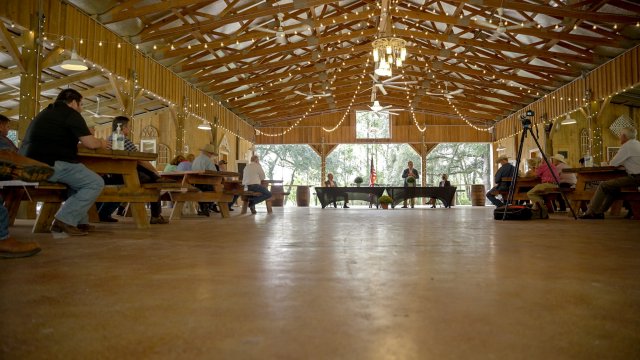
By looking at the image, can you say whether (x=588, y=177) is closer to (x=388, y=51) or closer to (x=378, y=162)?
(x=388, y=51)

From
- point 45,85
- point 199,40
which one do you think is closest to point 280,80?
point 199,40

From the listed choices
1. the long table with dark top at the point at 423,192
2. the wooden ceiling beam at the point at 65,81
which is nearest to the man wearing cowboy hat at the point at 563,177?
the long table with dark top at the point at 423,192

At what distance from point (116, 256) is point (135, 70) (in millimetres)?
8707

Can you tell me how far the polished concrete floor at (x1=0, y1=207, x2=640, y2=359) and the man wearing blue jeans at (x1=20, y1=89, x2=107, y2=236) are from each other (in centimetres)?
138

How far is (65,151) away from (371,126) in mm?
16798

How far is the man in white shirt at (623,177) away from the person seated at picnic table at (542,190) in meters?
0.56

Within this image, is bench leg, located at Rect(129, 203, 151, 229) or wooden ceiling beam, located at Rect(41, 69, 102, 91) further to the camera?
wooden ceiling beam, located at Rect(41, 69, 102, 91)

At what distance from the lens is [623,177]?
5547 mm

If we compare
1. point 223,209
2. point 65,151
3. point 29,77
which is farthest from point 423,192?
point 65,151

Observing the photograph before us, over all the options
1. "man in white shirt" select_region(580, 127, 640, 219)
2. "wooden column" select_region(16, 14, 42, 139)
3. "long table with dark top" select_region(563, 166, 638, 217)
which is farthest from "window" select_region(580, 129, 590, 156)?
"wooden column" select_region(16, 14, 42, 139)

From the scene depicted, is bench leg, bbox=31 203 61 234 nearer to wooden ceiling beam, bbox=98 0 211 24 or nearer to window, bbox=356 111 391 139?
wooden ceiling beam, bbox=98 0 211 24

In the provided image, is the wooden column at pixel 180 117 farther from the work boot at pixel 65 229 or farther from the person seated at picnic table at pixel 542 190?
the work boot at pixel 65 229

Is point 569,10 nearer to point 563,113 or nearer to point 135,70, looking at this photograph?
point 563,113

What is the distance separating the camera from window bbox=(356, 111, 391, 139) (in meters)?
19.0
